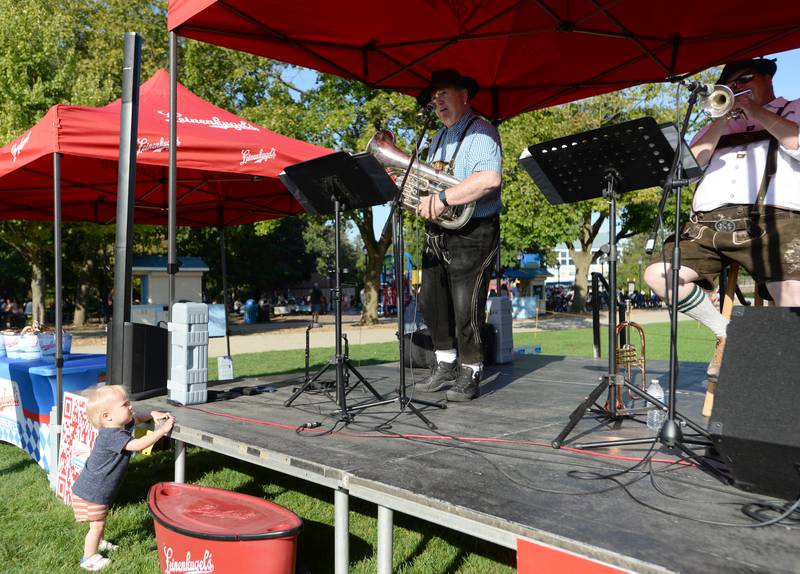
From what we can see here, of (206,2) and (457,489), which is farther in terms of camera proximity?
(206,2)

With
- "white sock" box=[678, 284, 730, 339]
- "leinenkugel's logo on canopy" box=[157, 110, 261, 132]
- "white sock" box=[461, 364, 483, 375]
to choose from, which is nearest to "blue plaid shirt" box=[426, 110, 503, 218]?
"white sock" box=[461, 364, 483, 375]

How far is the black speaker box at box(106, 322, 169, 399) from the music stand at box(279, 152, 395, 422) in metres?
1.69

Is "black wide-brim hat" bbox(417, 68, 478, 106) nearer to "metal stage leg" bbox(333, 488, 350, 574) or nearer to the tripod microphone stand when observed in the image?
the tripod microphone stand

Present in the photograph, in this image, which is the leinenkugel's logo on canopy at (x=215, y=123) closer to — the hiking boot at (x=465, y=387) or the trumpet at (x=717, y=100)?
the hiking boot at (x=465, y=387)

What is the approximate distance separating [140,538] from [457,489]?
2.50m

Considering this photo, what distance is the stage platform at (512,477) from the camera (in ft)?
6.86

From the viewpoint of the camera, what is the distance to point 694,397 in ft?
16.2

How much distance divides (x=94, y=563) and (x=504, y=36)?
529cm

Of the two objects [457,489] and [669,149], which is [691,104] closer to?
[669,149]

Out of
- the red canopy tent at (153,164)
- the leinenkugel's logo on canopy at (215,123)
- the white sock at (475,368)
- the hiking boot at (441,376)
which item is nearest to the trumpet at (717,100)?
the white sock at (475,368)

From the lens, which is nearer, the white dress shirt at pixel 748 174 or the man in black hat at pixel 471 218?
the white dress shirt at pixel 748 174

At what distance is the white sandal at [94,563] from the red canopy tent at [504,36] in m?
3.74

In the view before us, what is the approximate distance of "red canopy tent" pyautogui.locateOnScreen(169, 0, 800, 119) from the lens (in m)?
5.21

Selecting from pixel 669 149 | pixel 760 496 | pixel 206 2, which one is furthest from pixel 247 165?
pixel 760 496
